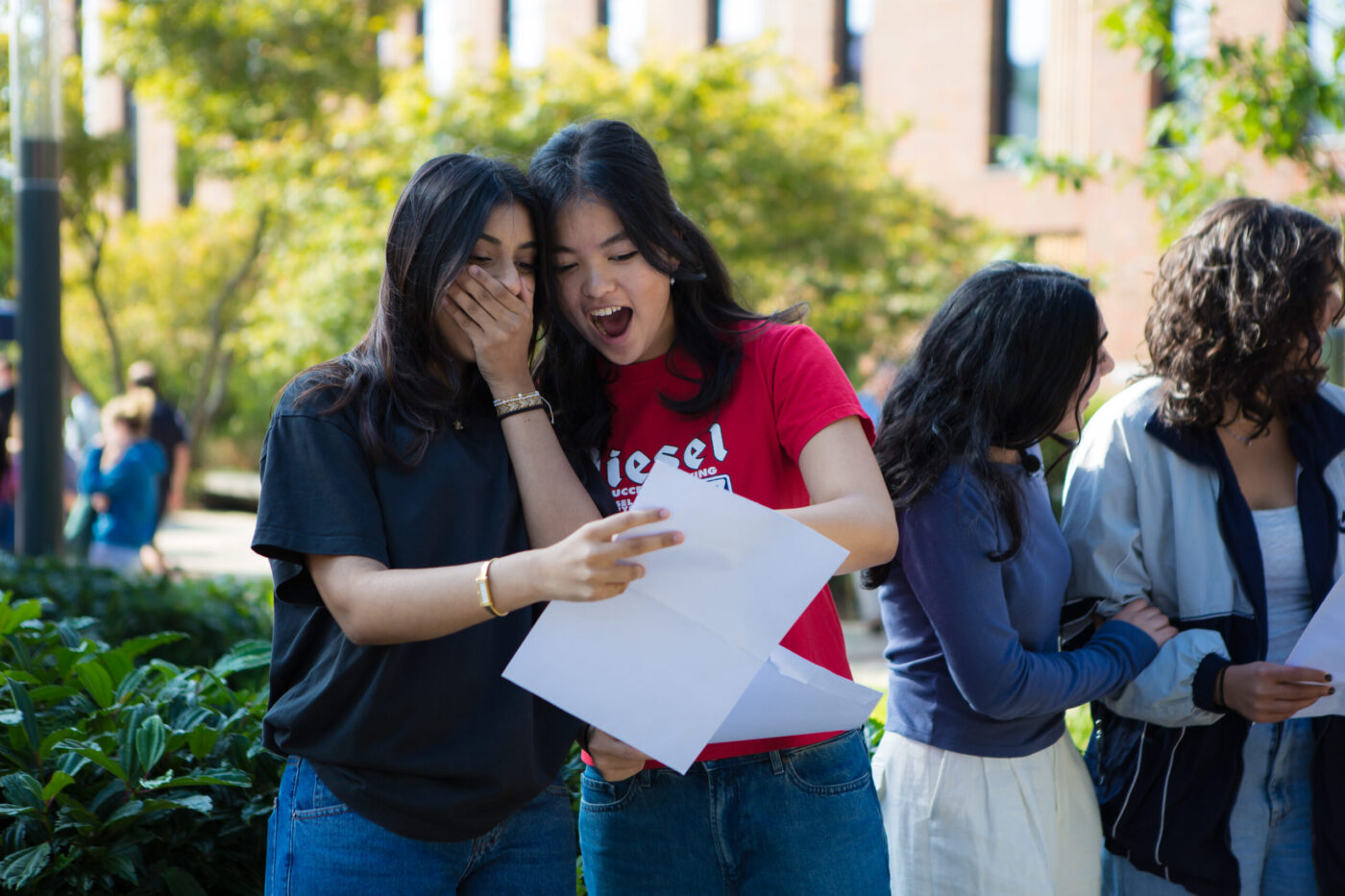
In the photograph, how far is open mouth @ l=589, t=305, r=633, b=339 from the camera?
2.02m

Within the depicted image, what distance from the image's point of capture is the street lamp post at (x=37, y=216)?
5.43m

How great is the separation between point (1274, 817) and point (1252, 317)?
3.09 ft

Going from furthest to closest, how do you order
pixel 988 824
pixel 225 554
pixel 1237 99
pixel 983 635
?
pixel 225 554 < pixel 1237 99 < pixel 988 824 < pixel 983 635

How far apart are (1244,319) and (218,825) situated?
2.13 metres

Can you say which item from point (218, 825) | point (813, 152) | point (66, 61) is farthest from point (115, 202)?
point (218, 825)

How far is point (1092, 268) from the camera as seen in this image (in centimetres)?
1346

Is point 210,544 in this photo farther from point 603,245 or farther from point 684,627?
point 684,627

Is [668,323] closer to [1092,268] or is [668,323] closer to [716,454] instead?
[716,454]

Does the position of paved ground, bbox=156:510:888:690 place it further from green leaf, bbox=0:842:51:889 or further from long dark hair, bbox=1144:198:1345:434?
green leaf, bbox=0:842:51:889

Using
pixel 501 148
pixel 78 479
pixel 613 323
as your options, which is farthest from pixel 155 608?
pixel 501 148

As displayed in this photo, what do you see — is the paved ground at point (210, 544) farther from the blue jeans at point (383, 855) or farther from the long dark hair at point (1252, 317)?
the long dark hair at point (1252, 317)

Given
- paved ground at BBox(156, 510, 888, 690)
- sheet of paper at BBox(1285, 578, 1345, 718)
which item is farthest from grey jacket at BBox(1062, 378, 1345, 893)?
paved ground at BBox(156, 510, 888, 690)

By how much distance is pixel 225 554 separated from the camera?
14508 mm

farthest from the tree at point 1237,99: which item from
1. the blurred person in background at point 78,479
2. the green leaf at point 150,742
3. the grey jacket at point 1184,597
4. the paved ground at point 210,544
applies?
the paved ground at point 210,544
